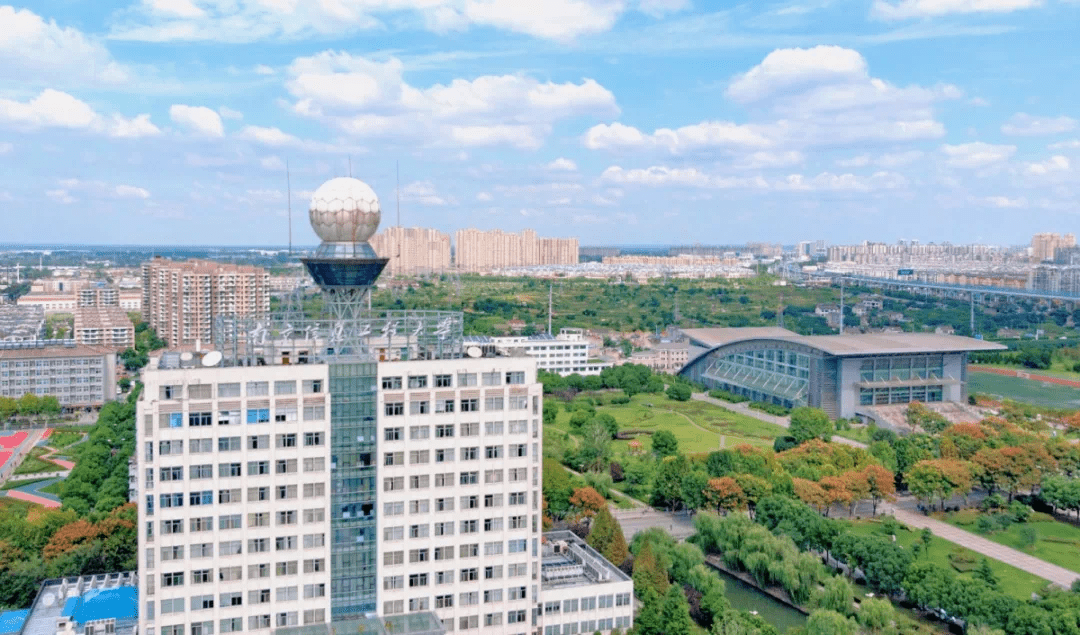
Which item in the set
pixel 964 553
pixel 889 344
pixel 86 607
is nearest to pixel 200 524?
pixel 86 607

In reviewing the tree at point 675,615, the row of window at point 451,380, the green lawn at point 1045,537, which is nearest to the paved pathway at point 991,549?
A: the green lawn at point 1045,537

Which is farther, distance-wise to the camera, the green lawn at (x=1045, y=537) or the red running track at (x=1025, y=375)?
the red running track at (x=1025, y=375)

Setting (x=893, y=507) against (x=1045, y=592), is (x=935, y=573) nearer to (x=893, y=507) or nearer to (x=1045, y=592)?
(x=1045, y=592)

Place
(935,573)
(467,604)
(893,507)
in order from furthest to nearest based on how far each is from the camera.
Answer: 1. (893,507)
2. (935,573)
3. (467,604)

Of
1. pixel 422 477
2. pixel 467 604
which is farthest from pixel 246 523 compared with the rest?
pixel 467 604

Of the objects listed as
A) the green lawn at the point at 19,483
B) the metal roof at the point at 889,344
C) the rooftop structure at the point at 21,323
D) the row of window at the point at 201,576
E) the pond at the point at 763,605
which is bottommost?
the pond at the point at 763,605

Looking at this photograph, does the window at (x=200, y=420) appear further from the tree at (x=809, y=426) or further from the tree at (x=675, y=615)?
the tree at (x=809, y=426)

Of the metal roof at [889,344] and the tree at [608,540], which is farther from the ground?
the metal roof at [889,344]
